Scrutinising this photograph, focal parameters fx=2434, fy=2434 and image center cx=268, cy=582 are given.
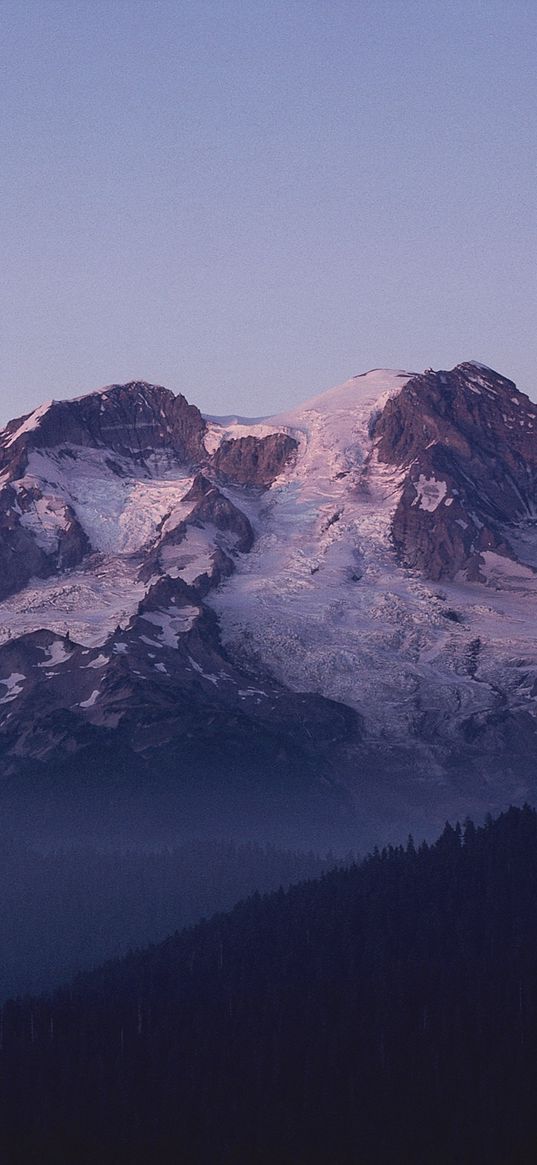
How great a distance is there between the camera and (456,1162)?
651ft

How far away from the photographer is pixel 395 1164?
200 m

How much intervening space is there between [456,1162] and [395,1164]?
5115 millimetres

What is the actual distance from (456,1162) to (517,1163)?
542cm

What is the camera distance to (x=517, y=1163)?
19588 centimetres

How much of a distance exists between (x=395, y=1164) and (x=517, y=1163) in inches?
412
